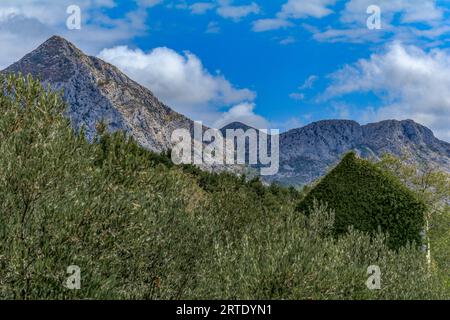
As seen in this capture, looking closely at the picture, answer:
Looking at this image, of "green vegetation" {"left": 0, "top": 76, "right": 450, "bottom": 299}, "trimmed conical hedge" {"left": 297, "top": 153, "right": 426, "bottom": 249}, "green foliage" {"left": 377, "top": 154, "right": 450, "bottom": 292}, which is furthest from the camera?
"green foliage" {"left": 377, "top": 154, "right": 450, "bottom": 292}

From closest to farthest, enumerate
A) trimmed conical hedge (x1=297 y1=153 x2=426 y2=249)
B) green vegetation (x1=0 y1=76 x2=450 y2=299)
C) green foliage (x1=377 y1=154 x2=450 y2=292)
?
green vegetation (x1=0 y1=76 x2=450 y2=299)
trimmed conical hedge (x1=297 y1=153 x2=426 y2=249)
green foliage (x1=377 y1=154 x2=450 y2=292)

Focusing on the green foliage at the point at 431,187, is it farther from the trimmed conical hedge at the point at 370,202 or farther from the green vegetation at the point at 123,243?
the green vegetation at the point at 123,243

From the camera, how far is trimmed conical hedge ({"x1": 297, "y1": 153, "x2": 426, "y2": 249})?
110 feet

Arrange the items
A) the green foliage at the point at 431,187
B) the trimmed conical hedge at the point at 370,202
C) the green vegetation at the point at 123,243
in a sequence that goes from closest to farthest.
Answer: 1. the green vegetation at the point at 123,243
2. the trimmed conical hedge at the point at 370,202
3. the green foliage at the point at 431,187

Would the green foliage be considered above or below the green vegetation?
above

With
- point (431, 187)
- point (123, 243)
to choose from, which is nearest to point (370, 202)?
point (123, 243)

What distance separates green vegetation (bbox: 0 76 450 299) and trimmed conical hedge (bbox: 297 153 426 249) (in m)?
9.48

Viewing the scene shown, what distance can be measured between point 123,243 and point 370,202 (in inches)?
897

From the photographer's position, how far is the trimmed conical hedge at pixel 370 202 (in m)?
33.6

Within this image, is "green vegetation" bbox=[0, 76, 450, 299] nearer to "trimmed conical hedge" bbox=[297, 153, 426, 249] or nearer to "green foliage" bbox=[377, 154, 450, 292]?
"trimmed conical hedge" bbox=[297, 153, 426, 249]

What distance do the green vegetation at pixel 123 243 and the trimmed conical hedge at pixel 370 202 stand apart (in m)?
9.48

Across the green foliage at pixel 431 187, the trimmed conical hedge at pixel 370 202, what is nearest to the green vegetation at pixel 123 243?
the trimmed conical hedge at pixel 370 202

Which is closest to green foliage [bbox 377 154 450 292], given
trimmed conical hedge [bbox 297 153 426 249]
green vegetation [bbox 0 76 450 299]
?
trimmed conical hedge [bbox 297 153 426 249]

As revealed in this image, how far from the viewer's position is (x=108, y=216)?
49.9 ft
